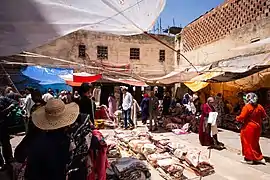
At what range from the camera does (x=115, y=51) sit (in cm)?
2000

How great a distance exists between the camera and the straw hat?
2180 millimetres

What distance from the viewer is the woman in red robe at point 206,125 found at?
762cm

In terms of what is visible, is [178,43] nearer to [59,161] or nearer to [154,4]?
[154,4]

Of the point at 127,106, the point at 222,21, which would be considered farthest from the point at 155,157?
the point at 222,21

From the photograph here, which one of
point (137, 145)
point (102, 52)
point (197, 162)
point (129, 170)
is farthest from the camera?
point (102, 52)

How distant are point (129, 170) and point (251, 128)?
320 cm

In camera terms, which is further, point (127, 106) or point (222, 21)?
point (222, 21)

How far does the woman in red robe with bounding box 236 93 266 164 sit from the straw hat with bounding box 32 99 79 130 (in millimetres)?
4604

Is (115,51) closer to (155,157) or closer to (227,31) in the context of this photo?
(227,31)

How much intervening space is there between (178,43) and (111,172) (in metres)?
16.9

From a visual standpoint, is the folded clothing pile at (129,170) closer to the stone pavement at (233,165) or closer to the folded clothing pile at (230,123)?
the stone pavement at (233,165)

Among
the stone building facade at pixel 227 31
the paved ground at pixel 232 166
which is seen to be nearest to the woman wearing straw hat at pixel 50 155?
the paved ground at pixel 232 166

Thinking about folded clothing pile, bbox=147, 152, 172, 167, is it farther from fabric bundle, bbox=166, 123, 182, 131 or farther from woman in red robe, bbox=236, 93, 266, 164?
fabric bundle, bbox=166, 123, 182, 131

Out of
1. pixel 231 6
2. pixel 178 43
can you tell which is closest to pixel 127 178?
pixel 231 6
